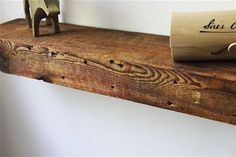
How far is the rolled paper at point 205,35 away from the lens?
0.50 m

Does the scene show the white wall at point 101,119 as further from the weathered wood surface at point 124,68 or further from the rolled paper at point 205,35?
the rolled paper at point 205,35

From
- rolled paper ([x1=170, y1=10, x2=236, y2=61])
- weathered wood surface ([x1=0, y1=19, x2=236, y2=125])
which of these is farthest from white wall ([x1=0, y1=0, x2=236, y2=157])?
rolled paper ([x1=170, y1=10, x2=236, y2=61])

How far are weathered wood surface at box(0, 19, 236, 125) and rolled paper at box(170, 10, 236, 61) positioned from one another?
2 cm

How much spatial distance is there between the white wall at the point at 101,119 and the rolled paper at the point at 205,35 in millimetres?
151

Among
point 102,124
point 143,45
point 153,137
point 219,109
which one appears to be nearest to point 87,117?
point 102,124

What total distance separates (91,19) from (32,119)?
1.27ft

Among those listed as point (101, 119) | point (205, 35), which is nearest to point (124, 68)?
point (205, 35)

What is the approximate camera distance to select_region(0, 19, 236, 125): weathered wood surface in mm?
503

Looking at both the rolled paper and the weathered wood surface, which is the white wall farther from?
the rolled paper

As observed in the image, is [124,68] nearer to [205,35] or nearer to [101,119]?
[205,35]

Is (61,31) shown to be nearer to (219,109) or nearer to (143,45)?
(143,45)

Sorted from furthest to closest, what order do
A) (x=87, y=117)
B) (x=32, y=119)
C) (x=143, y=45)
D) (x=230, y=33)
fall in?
1. (x=32, y=119)
2. (x=87, y=117)
3. (x=143, y=45)
4. (x=230, y=33)

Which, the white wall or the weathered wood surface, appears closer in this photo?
the weathered wood surface

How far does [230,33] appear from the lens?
0.50m
